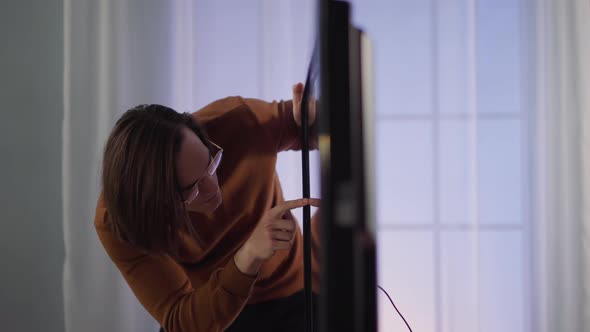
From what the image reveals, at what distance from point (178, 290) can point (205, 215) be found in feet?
0.56

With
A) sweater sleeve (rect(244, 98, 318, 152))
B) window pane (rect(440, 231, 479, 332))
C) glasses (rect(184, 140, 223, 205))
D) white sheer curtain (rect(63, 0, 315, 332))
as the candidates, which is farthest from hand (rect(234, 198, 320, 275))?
window pane (rect(440, 231, 479, 332))

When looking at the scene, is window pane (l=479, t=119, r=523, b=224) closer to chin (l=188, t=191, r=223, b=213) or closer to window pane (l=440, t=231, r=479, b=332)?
window pane (l=440, t=231, r=479, b=332)

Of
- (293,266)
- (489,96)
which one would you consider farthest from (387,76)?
(293,266)

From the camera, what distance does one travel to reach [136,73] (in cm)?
163

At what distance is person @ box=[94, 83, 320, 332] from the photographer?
0.78 m

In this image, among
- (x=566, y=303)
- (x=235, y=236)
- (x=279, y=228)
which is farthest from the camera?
(x=566, y=303)

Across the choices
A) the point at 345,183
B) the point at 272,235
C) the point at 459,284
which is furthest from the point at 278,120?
the point at 459,284

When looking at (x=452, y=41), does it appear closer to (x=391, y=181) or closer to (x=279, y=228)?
(x=391, y=181)

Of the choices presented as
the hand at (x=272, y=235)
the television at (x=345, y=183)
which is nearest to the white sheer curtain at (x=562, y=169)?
the hand at (x=272, y=235)

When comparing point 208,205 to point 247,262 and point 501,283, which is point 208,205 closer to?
point 247,262

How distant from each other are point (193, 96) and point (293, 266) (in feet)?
2.77

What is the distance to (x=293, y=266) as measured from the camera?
1084 mm

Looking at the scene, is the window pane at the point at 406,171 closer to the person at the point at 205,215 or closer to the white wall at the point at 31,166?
the person at the point at 205,215

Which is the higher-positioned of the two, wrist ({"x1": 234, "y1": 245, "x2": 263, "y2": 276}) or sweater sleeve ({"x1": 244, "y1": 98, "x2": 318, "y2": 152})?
sweater sleeve ({"x1": 244, "y1": 98, "x2": 318, "y2": 152})
